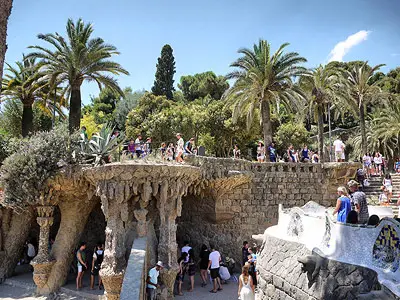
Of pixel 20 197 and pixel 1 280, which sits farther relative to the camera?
pixel 1 280

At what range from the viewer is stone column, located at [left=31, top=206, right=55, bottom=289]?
45.5 feet

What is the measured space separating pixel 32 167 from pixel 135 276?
635cm

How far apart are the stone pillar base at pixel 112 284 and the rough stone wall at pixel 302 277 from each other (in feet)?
18.2

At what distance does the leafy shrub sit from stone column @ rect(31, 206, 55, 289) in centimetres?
79

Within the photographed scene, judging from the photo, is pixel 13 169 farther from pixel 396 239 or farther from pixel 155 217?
pixel 396 239

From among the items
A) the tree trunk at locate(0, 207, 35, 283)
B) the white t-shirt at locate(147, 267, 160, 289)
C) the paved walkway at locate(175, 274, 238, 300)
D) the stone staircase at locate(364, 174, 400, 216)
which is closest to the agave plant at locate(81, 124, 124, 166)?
the white t-shirt at locate(147, 267, 160, 289)

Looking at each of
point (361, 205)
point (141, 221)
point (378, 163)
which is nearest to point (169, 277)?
point (141, 221)

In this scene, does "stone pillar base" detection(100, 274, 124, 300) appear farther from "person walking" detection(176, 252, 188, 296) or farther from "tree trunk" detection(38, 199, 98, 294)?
"tree trunk" detection(38, 199, 98, 294)


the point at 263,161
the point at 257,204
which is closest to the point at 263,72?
the point at 263,161

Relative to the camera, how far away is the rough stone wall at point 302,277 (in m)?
5.35

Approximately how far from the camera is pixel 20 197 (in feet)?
44.1

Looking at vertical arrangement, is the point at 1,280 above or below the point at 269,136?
below

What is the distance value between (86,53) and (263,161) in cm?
960

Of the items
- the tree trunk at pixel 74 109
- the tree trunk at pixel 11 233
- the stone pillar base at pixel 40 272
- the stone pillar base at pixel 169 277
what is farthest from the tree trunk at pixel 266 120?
the tree trunk at pixel 11 233
